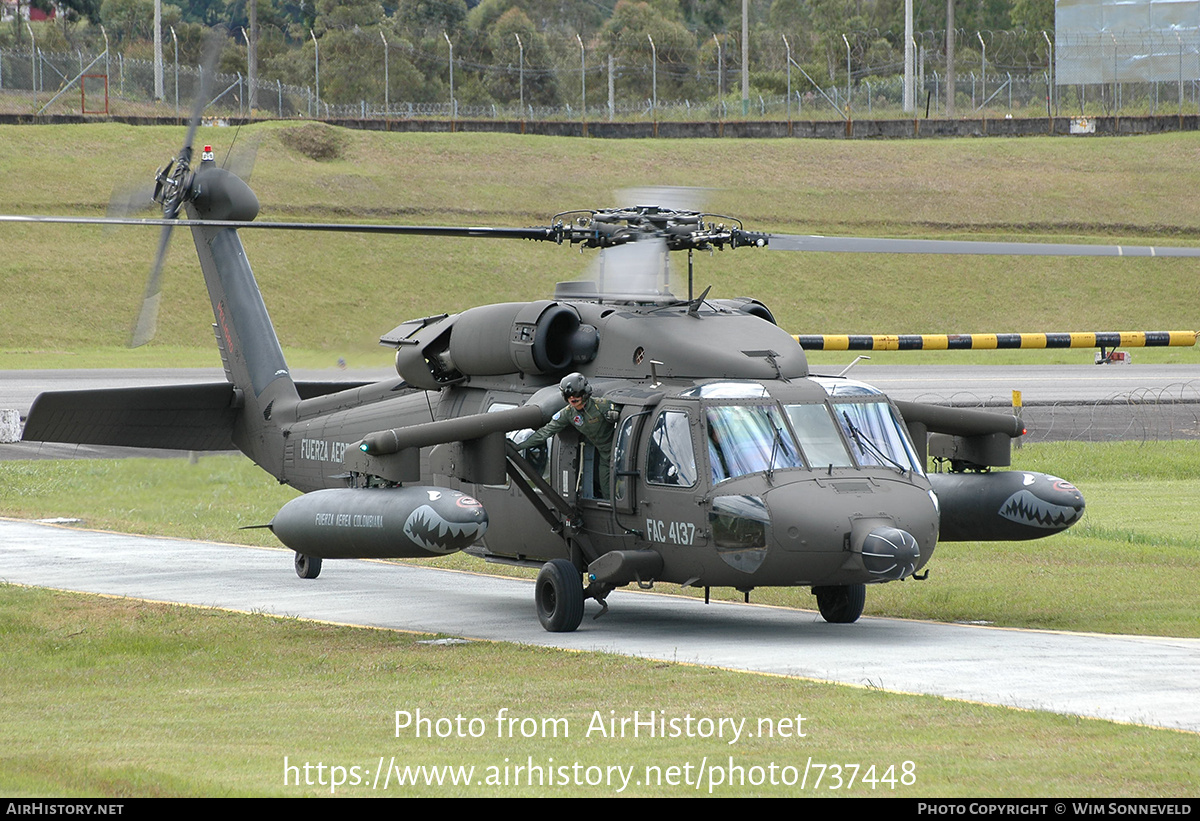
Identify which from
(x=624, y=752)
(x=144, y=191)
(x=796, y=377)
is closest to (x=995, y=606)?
(x=796, y=377)

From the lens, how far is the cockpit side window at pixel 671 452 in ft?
48.5

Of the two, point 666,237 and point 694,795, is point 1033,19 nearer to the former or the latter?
point 666,237

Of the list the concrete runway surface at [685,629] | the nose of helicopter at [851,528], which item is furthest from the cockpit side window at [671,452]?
the concrete runway surface at [685,629]

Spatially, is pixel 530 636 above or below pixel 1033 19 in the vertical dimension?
below

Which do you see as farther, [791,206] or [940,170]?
[940,170]

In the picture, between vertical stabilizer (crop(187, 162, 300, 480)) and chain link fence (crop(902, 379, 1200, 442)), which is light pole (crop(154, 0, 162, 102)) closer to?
chain link fence (crop(902, 379, 1200, 442))

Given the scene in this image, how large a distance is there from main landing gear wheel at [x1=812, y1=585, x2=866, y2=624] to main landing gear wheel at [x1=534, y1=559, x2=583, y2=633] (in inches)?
103

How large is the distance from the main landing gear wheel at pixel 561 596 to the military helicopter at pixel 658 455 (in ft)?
0.07

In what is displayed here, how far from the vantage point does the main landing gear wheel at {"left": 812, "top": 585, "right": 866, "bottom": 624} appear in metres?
16.0

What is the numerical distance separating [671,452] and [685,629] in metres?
2.13

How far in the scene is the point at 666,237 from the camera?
15.5 metres

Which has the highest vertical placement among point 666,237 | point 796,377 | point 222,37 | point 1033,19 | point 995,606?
point 1033,19

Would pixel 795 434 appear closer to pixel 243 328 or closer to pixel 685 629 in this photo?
pixel 685 629

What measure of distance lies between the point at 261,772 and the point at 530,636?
21.7 ft
